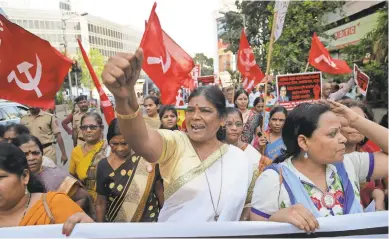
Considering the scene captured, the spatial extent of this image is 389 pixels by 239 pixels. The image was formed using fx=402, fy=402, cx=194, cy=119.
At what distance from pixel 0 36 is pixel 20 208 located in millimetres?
1629

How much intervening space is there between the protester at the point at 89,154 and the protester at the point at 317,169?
174cm

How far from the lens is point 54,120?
5.52m

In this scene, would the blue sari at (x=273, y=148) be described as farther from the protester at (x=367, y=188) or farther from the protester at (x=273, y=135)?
the protester at (x=367, y=188)

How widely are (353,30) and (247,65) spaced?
15.3 m

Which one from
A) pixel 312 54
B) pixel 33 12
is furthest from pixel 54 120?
pixel 33 12

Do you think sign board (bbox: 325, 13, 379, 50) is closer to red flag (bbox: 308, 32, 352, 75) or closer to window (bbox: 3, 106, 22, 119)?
red flag (bbox: 308, 32, 352, 75)

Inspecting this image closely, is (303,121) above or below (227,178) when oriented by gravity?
above

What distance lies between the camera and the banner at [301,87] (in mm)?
5227

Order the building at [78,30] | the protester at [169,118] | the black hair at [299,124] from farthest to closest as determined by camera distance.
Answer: the building at [78,30] → the protester at [169,118] → the black hair at [299,124]

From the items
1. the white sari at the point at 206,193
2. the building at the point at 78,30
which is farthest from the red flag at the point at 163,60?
the building at the point at 78,30

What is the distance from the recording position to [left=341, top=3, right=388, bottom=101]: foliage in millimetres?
12984

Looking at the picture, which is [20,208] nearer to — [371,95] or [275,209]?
[275,209]

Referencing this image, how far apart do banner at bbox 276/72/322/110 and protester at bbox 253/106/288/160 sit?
1120mm

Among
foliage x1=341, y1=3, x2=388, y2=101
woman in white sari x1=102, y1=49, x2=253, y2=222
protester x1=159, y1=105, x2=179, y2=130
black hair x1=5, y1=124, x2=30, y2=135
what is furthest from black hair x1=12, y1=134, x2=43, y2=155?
foliage x1=341, y1=3, x2=388, y2=101
